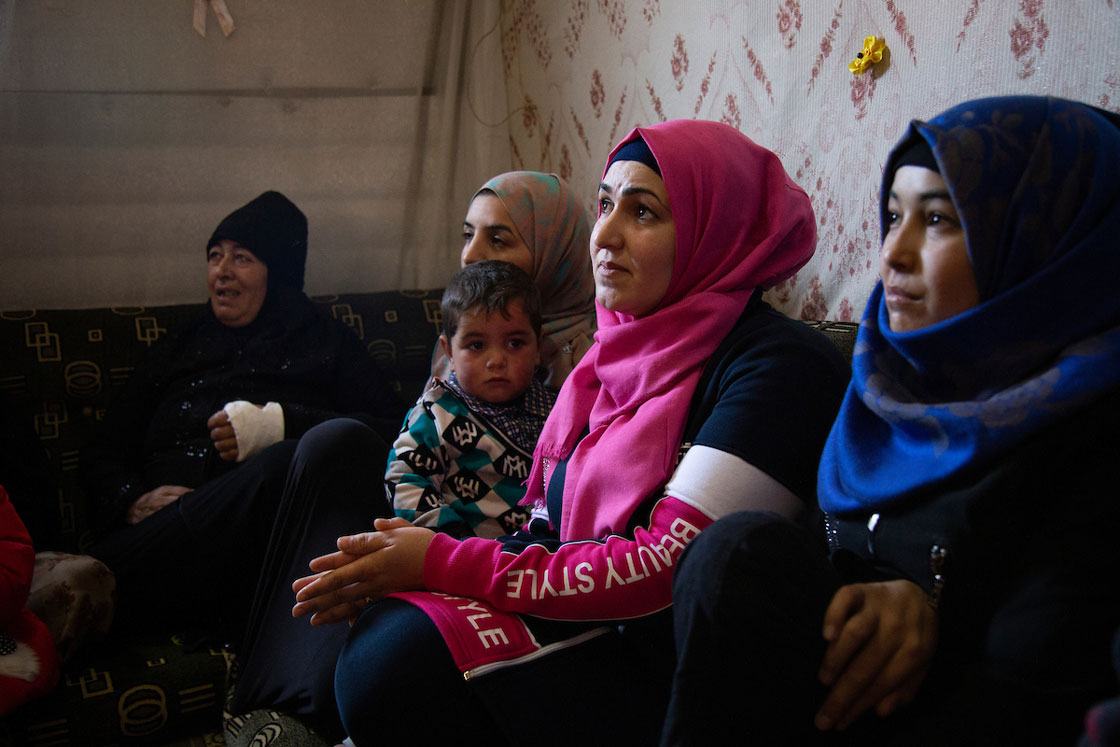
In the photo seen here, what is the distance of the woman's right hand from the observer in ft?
6.11

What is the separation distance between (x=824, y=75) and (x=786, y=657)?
Result: 1.23 metres

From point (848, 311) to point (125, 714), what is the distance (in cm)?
150

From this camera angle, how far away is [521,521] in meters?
1.57

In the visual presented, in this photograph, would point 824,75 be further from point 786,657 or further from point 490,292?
point 786,657

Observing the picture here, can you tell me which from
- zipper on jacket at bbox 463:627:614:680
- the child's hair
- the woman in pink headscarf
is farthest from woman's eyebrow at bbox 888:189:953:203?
the child's hair

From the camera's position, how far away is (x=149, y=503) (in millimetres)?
1870

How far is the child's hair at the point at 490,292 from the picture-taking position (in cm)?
162

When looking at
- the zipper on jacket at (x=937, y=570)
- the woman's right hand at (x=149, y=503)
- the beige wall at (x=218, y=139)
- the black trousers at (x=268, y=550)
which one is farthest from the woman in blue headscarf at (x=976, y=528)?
the beige wall at (x=218, y=139)

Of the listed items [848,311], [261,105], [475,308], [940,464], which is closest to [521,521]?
[475,308]

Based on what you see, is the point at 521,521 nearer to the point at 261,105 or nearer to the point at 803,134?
the point at 803,134

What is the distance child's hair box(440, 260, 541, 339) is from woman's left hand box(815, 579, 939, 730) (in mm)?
934

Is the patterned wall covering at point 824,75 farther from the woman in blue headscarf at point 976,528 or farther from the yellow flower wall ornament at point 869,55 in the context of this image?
the woman in blue headscarf at point 976,528

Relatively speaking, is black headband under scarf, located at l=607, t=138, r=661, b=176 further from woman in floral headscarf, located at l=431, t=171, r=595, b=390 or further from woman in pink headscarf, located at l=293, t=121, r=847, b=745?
woman in floral headscarf, located at l=431, t=171, r=595, b=390

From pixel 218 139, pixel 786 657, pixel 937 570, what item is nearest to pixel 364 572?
pixel 786 657
